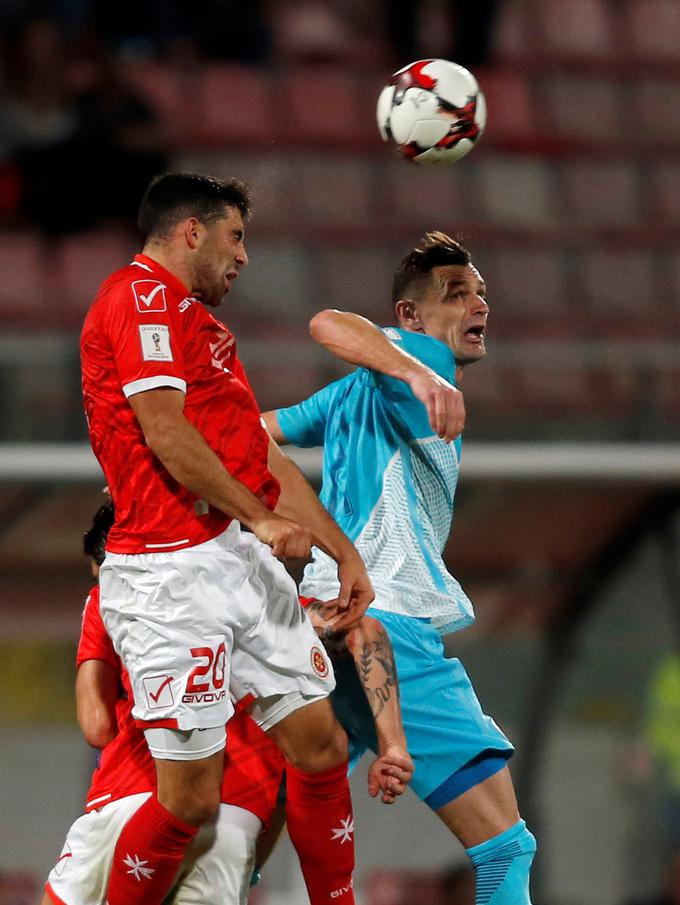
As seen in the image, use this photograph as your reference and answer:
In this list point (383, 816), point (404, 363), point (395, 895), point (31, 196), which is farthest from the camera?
point (31, 196)

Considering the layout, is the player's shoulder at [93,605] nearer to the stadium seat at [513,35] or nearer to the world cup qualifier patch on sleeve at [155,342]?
the world cup qualifier patch on sleeve at [155,342]

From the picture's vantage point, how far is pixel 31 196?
26.8 feet

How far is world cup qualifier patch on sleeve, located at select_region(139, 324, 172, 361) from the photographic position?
110 inches

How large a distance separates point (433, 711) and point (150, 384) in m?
0.92

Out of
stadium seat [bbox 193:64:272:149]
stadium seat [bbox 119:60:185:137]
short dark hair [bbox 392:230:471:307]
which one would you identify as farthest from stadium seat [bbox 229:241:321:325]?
short dark hair [bbox 392:230:471:307]

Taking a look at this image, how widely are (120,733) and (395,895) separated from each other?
4.13 m

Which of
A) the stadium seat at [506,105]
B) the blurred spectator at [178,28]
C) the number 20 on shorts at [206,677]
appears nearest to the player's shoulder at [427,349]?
the number 20 on shorts at [206,677]

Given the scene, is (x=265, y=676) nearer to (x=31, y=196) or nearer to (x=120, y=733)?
(x=120, y=733)

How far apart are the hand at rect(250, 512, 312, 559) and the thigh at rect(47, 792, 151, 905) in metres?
0.60

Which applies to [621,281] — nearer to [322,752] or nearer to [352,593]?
[352,593]

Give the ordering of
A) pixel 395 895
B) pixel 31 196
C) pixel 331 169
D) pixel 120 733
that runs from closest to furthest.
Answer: pixel 120 733 → pixel 395 895 → pixel 31 196 → pixel 331 169

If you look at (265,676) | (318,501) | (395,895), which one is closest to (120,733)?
(265,676)

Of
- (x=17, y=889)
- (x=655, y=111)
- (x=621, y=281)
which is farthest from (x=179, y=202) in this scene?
(x=655, y=111)

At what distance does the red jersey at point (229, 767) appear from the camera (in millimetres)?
2984
